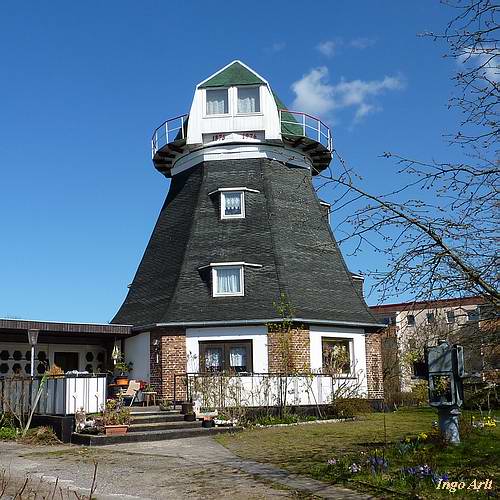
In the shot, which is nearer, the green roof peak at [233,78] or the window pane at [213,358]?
the window pane at [213,358]

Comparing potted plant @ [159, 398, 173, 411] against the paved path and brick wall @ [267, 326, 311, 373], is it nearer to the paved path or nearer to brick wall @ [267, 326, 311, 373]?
brick wall @ [267, 326, 311, 373]

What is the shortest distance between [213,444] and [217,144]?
15.6 m

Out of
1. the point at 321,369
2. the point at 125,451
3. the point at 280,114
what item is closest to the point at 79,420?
the point at 125,451

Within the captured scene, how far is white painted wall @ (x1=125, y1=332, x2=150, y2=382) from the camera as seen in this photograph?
77.3ft

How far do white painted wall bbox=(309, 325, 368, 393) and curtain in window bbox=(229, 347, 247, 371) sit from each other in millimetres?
2221

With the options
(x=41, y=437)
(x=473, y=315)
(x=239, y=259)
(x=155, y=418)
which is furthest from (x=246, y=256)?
(x=473, y=315)

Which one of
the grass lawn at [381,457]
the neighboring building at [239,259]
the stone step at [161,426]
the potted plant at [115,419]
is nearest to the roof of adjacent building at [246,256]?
the neighboring building at [239,259]

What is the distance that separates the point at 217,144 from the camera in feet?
89.3

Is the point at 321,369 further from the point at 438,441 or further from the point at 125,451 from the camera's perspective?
the point at 438,441

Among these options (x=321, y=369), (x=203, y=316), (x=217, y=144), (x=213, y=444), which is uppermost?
(x=217, y=144)

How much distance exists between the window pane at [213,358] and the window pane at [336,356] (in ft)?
11.4

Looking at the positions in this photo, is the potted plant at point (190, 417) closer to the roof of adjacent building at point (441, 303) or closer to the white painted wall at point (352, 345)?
the white painted wall at point (352, 345)

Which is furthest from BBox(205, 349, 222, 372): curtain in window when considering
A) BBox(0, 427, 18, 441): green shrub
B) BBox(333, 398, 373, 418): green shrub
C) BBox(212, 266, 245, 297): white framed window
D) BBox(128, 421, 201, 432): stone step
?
BBox(0, 427, 18, 441): green shrub

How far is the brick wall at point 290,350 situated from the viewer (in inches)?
856
